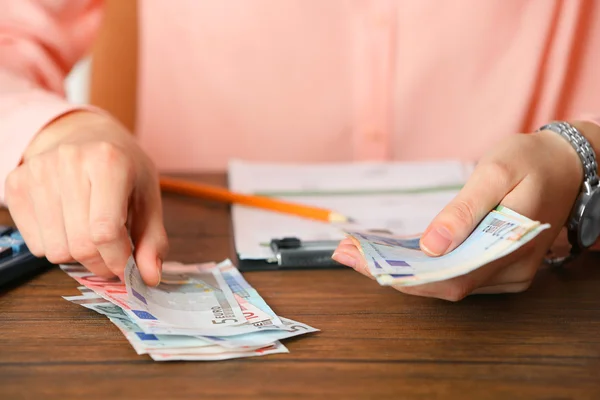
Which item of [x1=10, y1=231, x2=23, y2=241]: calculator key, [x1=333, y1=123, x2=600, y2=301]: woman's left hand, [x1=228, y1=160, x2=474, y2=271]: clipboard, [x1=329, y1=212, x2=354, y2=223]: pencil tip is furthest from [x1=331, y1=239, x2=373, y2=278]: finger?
[x1=10, y1=231, x2=23, y2=241]: calculator key

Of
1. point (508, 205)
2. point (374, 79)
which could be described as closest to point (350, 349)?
point (508, 205)

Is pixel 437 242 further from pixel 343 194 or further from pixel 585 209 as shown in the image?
pixel 343 194

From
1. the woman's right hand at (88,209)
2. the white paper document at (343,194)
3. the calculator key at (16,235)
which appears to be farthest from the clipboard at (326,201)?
the calculator key at (16,235)

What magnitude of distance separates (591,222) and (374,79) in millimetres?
600

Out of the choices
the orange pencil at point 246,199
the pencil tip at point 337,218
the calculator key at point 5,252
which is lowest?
the orange pencil at point 246,199

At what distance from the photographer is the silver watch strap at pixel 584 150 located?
0.62 m

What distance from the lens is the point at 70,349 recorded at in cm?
44

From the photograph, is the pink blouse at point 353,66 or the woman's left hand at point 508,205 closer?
the woman's left hand at point 508,205

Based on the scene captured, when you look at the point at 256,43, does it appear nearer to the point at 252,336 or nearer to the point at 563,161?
the point at 563,161

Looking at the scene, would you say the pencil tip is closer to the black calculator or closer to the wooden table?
the wooden table

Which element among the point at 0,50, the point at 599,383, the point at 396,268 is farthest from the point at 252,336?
the point at 0,50

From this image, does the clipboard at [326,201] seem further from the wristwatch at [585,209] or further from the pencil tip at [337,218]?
the wristwatch at [585,209]

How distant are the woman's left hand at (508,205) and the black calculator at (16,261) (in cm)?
29

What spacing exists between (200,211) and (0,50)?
423 millimetres
